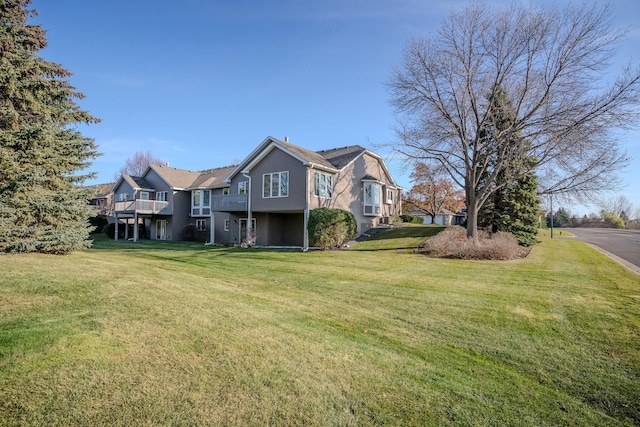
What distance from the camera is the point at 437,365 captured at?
4277mm

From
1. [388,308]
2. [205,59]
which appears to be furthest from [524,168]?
[205,59]

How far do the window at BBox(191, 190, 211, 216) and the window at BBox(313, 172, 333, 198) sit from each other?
1286 cm

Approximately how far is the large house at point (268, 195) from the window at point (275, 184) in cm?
7

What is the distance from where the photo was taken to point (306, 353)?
4.35m

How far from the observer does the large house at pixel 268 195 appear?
21812 millimetres

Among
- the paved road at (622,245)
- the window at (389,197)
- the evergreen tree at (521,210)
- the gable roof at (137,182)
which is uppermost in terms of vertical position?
the gable roof at (137,182)

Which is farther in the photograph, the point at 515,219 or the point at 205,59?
the point at 515,219

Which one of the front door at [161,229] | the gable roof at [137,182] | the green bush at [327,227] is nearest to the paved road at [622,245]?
the green bush at [327,227]

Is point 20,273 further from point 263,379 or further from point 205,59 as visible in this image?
point 205,59

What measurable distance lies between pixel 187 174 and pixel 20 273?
29767mm

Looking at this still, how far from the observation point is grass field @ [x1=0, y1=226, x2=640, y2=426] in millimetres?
3137

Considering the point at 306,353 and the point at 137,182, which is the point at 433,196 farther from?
the point at 306,353

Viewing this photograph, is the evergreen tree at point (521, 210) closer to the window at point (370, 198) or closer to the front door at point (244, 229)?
the window at point (370, 198)

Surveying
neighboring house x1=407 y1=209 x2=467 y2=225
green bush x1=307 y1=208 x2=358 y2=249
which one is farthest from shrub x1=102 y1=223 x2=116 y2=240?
neighboring house x1=407 y1=209 x2=467 y2=225
